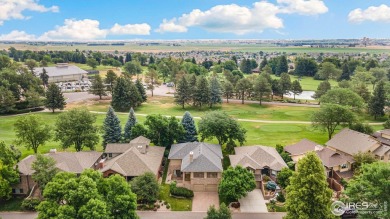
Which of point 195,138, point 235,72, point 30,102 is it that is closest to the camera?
point 195,138

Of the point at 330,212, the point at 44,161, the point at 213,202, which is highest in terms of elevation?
the point at 44,161

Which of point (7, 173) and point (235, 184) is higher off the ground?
point (7, 173)

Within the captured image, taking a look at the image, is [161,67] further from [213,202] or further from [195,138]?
[213,202]

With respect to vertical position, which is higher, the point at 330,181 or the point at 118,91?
the point at 118,91

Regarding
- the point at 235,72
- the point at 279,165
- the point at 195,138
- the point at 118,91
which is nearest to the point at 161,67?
the point at 235,72

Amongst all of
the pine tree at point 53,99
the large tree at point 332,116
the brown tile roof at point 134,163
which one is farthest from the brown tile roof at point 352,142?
the pine tree at point 53,99

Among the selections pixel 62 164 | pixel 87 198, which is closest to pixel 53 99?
pixel 62 164

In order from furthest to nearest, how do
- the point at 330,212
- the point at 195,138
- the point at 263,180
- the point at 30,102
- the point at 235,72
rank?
1. the point at 235,72
2. the point at 30,102
3. the point at 195,138
4. the point at 263,180
5. the point at 330,212

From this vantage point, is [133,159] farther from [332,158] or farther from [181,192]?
[332,158]
